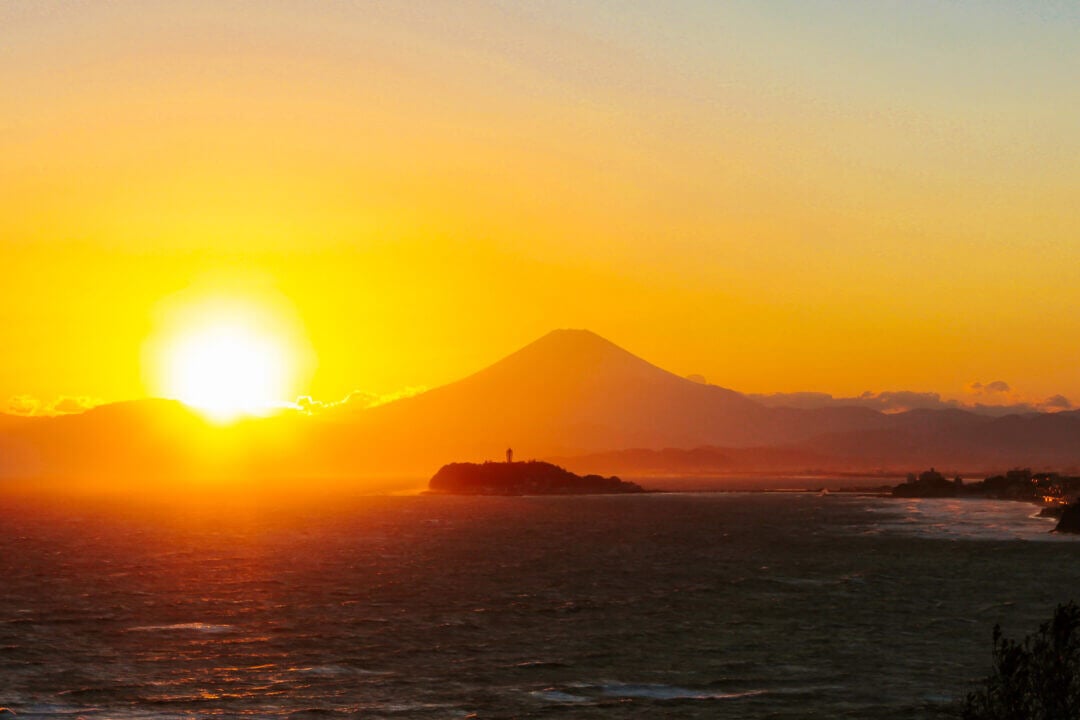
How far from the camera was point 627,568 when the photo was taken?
112m

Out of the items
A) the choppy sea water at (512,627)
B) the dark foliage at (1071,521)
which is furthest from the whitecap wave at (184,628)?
the dark foliage at (1071,521)

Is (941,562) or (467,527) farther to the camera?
(467,527)

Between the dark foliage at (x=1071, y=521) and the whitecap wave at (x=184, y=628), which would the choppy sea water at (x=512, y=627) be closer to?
the whitecap wave at (x=184, y=628)

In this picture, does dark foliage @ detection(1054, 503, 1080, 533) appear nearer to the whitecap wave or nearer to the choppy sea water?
the choppy sea water

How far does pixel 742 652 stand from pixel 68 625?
135 ft

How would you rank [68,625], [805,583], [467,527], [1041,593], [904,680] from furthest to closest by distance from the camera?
[467,527] → [805,583] → [1041,593] → [68,625] → [904,680]

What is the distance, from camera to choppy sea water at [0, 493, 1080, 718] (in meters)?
52.7

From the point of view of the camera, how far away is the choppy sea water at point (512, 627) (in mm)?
52719

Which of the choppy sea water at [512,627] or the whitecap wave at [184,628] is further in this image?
the whitecap wave at [184,628]

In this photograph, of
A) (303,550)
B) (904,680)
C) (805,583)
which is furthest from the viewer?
(303,550)

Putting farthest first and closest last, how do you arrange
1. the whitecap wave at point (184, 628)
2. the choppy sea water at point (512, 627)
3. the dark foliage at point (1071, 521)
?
the dark foliage at point (1071, 521)
the whitecap wave at point (184, 628)
the choppy sea water at point (512, 627)

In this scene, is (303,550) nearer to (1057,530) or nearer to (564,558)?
(564,558)

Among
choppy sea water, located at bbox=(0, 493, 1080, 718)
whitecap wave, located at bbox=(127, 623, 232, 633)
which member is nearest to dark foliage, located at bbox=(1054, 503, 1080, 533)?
choppy sea water, located at bbox=(0, 493, 1080, 718)

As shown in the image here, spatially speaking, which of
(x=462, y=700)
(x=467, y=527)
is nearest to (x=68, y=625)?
(x=462, y=700)
